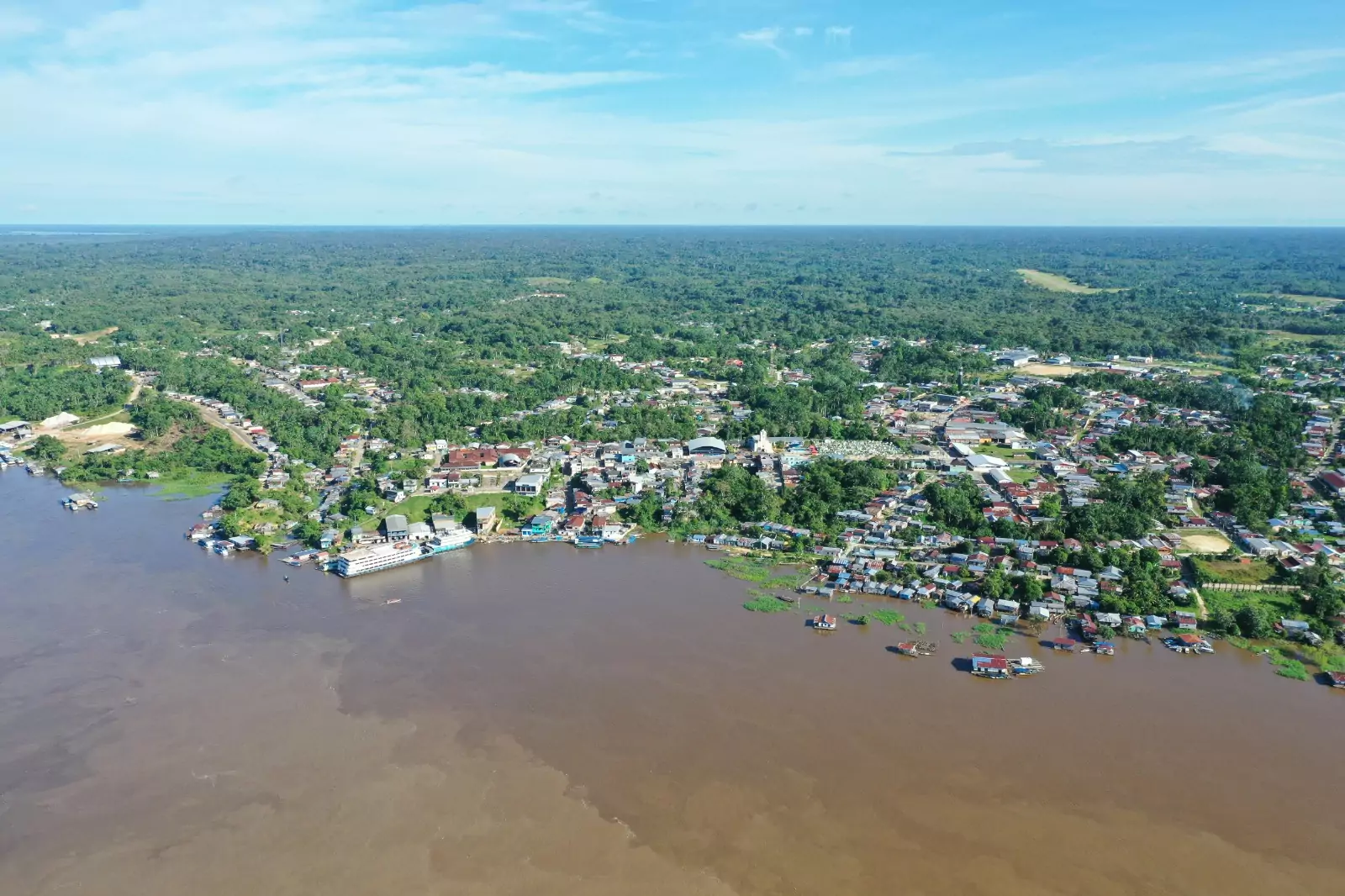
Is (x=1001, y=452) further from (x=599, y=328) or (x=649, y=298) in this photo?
(x=649, y=298)

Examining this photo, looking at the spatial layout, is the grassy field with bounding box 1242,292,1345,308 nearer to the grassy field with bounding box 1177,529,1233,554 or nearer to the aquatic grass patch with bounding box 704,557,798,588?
the grassy field with bounding box 1177,529,1233,554

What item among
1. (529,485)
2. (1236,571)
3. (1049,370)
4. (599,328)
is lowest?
(1236,571)

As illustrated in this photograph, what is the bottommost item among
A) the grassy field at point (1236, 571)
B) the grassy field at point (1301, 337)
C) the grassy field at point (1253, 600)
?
the grassy field at point (1253, 600)

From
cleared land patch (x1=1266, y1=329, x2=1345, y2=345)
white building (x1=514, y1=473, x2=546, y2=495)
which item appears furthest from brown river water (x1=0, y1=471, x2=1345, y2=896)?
cleared land patch (x1=1266, y1=329, x2=1345, y2=345)

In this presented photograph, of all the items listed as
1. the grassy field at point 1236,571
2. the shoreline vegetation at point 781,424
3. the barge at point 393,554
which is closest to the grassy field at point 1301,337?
the shoreline vegetation at point 781,424

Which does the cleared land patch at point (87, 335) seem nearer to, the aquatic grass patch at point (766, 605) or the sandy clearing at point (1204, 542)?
the aquatic grass patch at point (766, 605)

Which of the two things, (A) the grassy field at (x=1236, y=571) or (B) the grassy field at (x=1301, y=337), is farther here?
(B) the grassy field at (x=1301, y=337)

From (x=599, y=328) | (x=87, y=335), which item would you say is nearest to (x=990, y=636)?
(x=599, y=328)

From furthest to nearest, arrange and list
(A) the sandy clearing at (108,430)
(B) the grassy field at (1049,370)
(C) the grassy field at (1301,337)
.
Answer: (C) the grassy field at (1301,337) → (B) the grassy field at (1049,370) → (A) the sandy clearing at (108,430)

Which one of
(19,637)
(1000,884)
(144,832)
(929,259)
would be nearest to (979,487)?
(1000,884)
